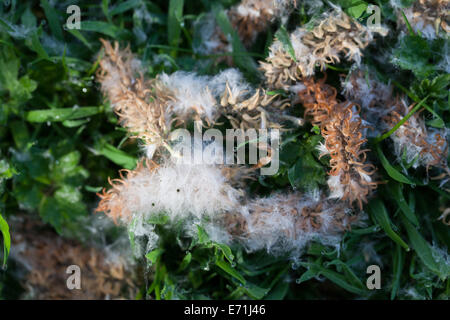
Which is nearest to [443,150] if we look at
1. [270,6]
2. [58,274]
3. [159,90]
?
[270,6]

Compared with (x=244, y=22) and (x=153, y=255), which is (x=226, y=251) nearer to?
(x=153, y=255)

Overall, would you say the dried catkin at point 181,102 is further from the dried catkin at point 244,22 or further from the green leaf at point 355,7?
the green leaf at point 355,7

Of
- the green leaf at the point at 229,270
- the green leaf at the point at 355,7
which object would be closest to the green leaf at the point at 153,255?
the green leaf at the point at 229,270

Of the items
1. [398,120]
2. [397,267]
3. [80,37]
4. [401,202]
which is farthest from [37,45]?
[397,267]

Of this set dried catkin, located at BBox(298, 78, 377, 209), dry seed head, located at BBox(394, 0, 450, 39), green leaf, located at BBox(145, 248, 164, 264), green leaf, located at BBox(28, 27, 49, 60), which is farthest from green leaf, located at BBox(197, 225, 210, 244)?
dry seed head, located at BBox(394, 0, 450, 39)

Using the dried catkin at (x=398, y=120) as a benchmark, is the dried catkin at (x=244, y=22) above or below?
above
